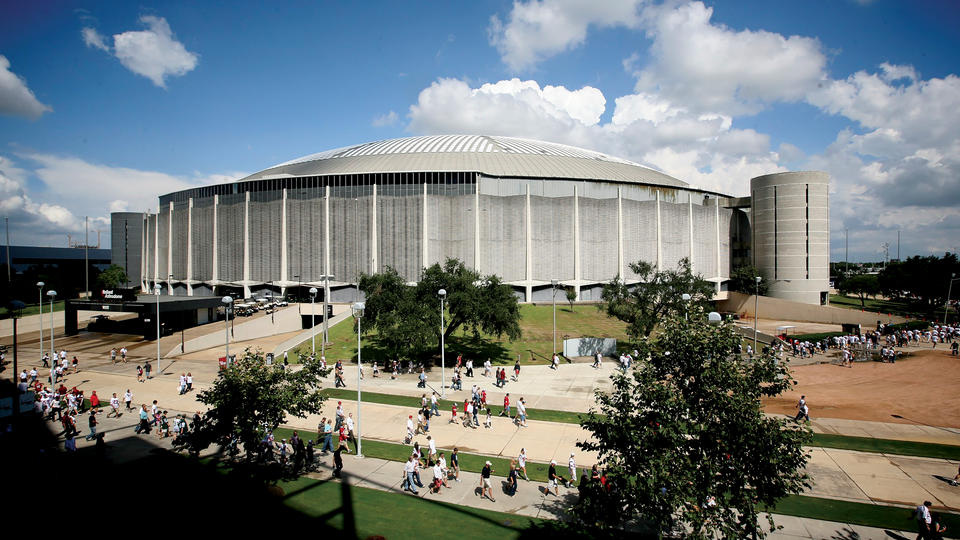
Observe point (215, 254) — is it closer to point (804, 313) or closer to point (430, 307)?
point (430, 307)

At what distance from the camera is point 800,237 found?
81375mm

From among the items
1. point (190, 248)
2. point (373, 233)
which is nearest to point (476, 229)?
point (373, 233)

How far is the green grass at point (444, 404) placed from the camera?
85.4 feet

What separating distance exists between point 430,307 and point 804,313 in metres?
60.3

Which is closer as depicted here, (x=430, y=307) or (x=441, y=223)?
(x=430, y=307)

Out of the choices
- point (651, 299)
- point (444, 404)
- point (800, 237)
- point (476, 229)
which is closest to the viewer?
point (444, 404)

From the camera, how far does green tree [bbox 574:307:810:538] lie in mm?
10656

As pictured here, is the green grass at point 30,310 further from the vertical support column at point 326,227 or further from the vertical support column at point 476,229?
the vertical support column at point 476,229

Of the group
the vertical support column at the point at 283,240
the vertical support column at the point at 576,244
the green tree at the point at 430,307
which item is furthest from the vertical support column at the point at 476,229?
the green tree at the point at 430,307

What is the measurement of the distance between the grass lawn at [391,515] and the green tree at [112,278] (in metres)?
103

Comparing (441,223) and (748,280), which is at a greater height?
(441,223)

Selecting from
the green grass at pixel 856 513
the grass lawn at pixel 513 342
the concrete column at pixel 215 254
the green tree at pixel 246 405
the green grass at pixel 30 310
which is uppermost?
the concrete column at pixel 215 254

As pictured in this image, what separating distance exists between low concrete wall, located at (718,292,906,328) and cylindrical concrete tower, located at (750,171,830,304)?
35.4 ft

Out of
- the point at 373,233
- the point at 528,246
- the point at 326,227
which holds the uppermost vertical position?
the point at 326,227
